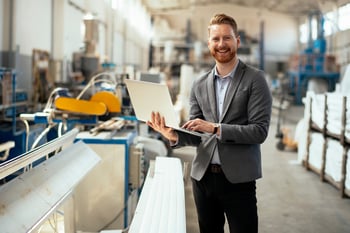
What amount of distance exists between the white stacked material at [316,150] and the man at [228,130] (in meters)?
3.02

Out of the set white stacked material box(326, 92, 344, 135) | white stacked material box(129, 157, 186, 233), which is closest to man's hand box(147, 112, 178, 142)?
white stacked material box(129, 157, 186, 233)

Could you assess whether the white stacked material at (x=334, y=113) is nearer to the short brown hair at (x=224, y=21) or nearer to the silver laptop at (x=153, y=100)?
the short brown hair at (x=224, y=21)

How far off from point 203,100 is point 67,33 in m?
5.24

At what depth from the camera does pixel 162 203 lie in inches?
60.7

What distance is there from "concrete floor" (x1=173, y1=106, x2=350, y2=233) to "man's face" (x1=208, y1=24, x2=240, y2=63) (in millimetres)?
758

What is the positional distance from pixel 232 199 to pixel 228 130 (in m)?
0.28

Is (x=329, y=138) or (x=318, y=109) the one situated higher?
(x=318, y=109)

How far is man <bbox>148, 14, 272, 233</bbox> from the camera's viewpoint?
1.41 m

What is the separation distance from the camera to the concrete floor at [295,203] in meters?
2.95

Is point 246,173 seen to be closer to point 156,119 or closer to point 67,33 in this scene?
point 156,119

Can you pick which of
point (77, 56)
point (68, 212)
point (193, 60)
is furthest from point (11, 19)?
point (193, 60)

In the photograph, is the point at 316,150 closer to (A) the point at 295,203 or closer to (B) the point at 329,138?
(B) the point at 329,138

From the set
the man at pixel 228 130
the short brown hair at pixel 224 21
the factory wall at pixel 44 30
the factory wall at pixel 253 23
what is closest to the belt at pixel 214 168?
the man at pixel 228 130

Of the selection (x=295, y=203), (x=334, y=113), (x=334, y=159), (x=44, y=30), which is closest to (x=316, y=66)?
(x=334, y=113)
